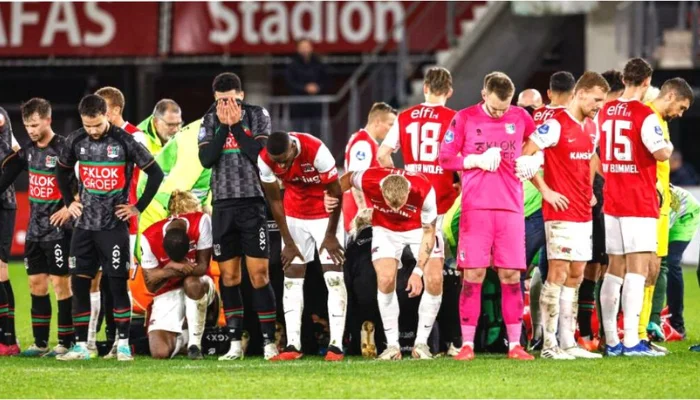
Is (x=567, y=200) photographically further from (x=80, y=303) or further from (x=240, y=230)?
(x=80, y=303)

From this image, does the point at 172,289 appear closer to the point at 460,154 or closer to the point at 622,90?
the point at 460,154

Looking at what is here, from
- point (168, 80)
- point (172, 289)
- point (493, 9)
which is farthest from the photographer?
point (168, 80)

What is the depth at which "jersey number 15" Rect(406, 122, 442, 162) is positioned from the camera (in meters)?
11.2

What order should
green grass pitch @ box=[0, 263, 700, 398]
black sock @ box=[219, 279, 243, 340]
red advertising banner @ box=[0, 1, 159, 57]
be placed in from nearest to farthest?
1. green grass pitch @ box=[0, 263, 700, 398]
2. black sock @ box=[219, 279, 243, 340]
3. red advertising banner @ box=[0, 1, 159, 57]

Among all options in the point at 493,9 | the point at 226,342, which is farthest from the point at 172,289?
the point at 493,9

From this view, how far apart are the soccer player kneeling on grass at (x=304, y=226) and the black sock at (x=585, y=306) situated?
1.98 meters

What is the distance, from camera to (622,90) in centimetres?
1183

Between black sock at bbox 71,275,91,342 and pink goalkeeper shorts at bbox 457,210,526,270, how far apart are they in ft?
9.20

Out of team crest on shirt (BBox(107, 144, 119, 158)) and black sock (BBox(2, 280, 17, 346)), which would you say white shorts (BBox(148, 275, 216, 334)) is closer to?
black sock (BBox(2, 280, 17, 346))

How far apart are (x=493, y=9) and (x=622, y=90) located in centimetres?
898

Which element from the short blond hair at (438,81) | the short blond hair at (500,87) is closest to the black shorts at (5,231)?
the short blond hair at (438,81)

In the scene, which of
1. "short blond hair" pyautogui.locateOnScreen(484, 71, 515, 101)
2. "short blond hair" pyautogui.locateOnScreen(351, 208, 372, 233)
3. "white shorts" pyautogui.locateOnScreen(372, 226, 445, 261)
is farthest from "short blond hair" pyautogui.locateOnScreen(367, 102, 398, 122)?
"short blond hair" pyautogui.locateOnScreen(484, 71, 515, 101)

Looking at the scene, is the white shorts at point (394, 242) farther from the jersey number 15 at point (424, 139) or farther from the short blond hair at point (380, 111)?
the short blond hair at point (380, 111)

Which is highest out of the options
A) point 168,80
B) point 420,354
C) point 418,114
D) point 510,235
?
point 168,80
